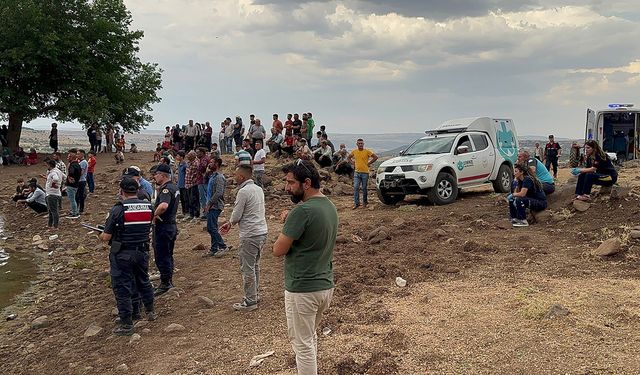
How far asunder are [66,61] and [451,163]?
1954cm

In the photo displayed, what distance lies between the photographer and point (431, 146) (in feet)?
46.8

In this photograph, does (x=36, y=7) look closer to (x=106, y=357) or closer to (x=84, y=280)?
(x=84, y=280)

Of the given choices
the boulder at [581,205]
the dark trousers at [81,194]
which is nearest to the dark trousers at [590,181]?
the boulder at [581,205]

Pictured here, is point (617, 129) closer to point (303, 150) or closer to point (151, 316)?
point (303, 150)

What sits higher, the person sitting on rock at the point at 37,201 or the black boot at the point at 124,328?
the person sitting on rock at the point at 37,201

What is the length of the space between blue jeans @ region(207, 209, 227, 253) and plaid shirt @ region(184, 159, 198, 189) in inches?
116

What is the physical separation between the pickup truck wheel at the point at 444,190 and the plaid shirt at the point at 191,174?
5.37 metres

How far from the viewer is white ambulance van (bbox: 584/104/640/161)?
2181 cm

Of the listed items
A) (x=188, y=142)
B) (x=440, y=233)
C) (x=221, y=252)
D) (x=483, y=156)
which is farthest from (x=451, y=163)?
(x=188, y=142)

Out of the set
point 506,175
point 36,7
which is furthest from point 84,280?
point 36,7

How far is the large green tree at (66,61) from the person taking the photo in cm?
2416

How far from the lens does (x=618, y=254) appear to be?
25.9ft

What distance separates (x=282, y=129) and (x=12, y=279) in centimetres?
1255

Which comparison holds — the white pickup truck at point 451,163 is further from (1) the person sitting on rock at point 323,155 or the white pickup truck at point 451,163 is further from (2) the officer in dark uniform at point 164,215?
(2) the officer in dark uniform at point 164,215
